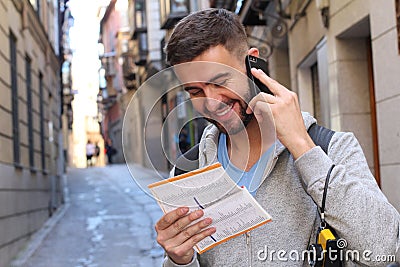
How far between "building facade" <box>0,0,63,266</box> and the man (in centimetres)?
774

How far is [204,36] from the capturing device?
1938 millimetres

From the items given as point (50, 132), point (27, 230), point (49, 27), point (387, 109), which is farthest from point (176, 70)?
point (49, 27)

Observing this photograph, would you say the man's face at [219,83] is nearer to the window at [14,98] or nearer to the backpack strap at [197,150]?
the backpack strap at [197,150]

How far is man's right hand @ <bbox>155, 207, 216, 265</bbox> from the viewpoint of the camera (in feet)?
6.18

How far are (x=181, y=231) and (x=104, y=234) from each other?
36.9 ft

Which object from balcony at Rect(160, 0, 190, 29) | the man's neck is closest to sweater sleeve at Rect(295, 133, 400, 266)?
the man's neck

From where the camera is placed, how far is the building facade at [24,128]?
992cm

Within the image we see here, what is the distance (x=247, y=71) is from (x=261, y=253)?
0.56 m

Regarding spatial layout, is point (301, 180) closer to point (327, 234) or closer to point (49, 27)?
point (327, 234)

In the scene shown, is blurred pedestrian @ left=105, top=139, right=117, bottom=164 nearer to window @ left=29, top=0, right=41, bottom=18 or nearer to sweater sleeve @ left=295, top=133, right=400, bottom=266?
window @ left=29, top=0, right=41, bottom=18

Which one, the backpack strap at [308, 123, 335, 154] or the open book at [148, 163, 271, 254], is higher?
the backpack strap at [308, 123, 335, 154]

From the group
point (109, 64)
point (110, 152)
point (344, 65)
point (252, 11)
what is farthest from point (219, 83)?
point (109, 64)

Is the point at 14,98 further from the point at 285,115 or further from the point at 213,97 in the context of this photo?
the point at 285,115

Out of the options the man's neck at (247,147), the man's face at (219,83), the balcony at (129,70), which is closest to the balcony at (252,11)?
the man's neck at (247,147)
